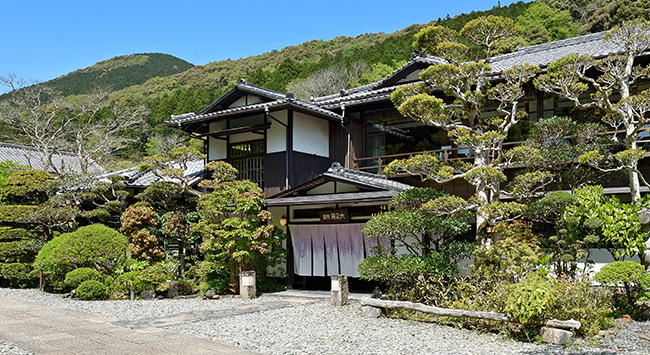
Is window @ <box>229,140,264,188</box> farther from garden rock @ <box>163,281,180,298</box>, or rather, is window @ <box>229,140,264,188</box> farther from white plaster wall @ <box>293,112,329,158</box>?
garden rock @ <box>163,281,180,298</box>

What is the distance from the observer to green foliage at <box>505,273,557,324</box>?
326 inches

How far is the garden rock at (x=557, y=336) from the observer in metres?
7.98

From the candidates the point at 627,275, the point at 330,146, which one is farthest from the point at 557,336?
the point at 330,146

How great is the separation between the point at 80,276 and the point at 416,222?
10060 mm

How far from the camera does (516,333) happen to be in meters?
8.70

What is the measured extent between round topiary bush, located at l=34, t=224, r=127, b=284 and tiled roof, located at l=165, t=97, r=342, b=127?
205 inches

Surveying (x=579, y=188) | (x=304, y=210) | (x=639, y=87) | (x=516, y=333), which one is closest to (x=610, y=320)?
(x=516, y=333)

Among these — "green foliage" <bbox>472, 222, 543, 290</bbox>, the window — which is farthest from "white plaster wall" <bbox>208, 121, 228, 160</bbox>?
"green foliage" <bbox>472, 222, 543, 290</bbox>

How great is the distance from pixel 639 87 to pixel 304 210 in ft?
34.8

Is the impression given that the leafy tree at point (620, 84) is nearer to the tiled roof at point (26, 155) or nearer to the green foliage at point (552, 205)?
the green foliage at point (552, 205)

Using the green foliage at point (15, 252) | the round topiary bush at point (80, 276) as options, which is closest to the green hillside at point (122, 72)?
the green foliage at point (15, 252)

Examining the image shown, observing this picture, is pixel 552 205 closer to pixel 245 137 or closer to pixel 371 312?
pixel 371 312

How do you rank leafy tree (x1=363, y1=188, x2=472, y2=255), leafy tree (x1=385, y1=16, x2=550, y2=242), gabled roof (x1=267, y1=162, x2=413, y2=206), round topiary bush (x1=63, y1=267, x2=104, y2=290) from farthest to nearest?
round topiary bush (x1=63, y1=267, x2=104, y2=290), gabled roof (x1=267, y1=162, x2=413, y2=206), leafy tree (x1=363, y1=188, x2=472, y2=255), leafy tree (x1=385, y1=16, x2=550, y2=242)

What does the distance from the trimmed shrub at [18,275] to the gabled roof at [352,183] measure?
29.6 ft
